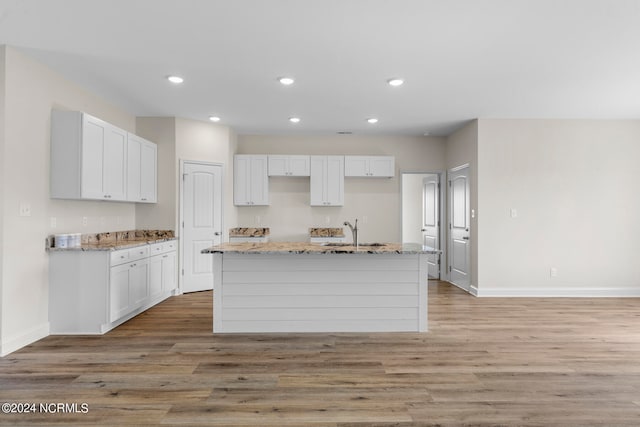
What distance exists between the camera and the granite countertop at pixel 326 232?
6594 millimetres

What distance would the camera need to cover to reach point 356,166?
649 cm

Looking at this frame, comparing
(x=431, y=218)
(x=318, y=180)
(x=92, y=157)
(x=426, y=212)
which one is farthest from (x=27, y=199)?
(x=426, y=212)

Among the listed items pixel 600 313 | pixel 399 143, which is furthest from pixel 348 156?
pixel 600 313

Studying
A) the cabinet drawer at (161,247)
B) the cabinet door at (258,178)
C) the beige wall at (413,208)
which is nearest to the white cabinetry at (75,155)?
the cabinet drawer at (161,247)

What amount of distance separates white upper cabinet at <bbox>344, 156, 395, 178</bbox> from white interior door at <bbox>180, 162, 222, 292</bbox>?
7.40ft

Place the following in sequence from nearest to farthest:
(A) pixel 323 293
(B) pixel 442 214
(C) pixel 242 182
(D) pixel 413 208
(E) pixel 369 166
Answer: (A) pixel 323 293
(C) pixel 242 182
(E) pixel 369 166
(B) pixel 442 214
(D) pixel 413 208

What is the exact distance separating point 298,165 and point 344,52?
3225 millimetres

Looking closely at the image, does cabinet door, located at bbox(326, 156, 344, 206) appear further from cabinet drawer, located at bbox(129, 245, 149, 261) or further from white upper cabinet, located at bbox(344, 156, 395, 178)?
cabinet drawer, located at bbox(129, 245, 149, 261)

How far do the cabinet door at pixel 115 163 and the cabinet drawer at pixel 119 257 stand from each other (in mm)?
729

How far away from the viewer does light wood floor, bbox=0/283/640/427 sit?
2.21 m

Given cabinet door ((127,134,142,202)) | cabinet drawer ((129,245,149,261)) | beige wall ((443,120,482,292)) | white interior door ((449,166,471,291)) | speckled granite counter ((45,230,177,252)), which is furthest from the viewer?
white interior door ((449,166,471,291))

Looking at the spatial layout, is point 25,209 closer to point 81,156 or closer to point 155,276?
point 81,156

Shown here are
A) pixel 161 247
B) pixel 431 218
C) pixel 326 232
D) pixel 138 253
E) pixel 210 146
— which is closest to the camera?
pixel 138 253

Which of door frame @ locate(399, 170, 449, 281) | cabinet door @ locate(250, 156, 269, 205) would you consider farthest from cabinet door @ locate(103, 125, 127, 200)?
door frame @ locate(399, 170, 449, 281)
